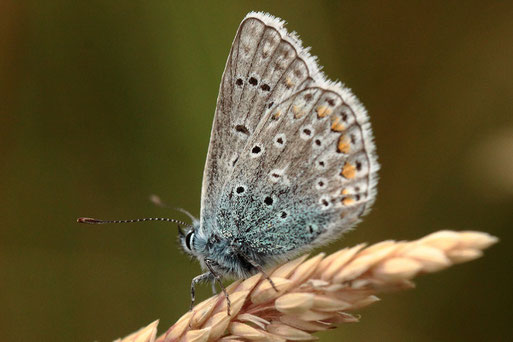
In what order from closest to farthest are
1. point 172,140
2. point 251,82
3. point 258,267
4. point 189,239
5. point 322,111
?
point 258,267 → point 322,111 → point 251,82 → point 189,239 → point 172,140

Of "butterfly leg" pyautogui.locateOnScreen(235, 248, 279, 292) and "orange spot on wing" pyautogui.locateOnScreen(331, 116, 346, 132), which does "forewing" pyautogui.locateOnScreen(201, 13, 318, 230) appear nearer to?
"orange spot on wing" pyautogui.locateOnScreen(331, 116, 346, 132)

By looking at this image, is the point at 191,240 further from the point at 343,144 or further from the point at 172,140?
the point at 172,140

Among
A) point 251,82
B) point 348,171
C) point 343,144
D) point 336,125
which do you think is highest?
point 251,82

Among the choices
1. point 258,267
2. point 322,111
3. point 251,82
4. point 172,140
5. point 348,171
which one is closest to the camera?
point 258,267

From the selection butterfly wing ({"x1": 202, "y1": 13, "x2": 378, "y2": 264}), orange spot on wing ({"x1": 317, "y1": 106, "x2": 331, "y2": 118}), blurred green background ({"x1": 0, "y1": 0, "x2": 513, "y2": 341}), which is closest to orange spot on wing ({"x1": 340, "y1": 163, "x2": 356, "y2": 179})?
butterfly wing ({"x1": 202, "y1": 13, "x2": 378, "y2": 264})

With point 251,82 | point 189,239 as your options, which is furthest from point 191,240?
point 251,82

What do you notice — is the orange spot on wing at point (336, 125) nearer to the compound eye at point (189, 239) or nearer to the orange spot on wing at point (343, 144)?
the orange spot on wing at point (343, 144)

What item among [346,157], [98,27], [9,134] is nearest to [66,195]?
[9,134]

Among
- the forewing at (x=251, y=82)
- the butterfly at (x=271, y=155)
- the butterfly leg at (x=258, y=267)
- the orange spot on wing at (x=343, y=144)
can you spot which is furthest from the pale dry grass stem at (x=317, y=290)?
the forewing at (x=251, y=82)
